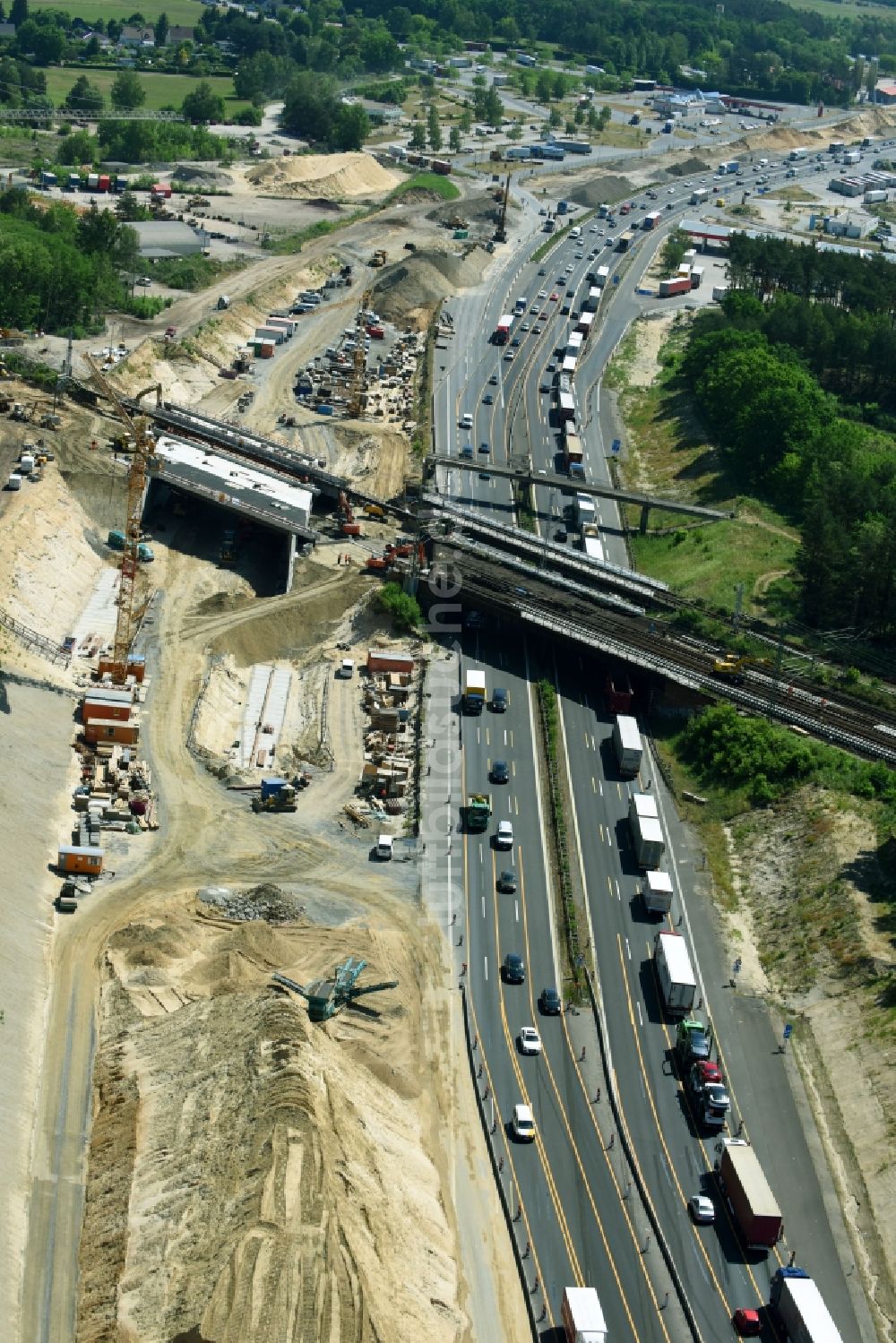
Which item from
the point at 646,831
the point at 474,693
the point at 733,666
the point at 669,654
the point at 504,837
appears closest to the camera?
the point at 646,831

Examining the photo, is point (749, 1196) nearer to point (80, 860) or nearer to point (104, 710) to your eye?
point (80, 860)

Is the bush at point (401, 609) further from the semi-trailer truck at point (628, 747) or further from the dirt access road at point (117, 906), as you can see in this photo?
the semi-trailer truck at point (628, 747)

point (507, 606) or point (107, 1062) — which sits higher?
point (507, 606)

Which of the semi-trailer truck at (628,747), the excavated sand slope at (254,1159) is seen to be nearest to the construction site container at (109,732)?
the excavated sand slope at (254,1159)

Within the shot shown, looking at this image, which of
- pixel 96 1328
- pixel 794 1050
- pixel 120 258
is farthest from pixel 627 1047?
pixel 120 258

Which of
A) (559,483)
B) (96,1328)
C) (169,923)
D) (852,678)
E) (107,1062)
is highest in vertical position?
(559,483)

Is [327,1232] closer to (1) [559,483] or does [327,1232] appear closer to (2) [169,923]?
(2) [169,923]

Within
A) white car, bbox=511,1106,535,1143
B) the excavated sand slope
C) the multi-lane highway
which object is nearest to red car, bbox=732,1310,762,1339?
the multi-lane highway

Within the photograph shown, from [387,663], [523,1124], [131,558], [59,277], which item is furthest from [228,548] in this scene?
[523,1124]
